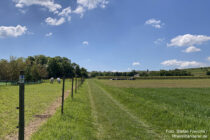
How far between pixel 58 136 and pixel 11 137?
6.62ft

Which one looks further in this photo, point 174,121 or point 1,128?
point 174,121

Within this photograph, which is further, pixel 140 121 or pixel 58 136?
pixel 140 121

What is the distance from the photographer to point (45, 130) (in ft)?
18.1

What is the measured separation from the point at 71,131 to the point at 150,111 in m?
5.78

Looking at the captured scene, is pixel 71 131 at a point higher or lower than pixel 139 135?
higher

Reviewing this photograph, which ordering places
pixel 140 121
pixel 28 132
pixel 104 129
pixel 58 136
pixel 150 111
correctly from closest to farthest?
pixel 58 136 → pixel 28 132 → pixel 104 129 → pixel 140 121 → pixel 150 111

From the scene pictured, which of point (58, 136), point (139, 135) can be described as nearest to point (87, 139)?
point (58, 136)

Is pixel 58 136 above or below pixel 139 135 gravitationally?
above

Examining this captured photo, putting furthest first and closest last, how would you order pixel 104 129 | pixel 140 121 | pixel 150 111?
1. pixel 150 111
2. pixel 140 121
3. pixel 104 129

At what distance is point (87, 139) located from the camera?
5109mm

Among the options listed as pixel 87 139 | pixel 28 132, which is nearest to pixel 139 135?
pixel 87 139

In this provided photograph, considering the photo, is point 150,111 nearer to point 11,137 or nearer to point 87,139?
point 87,139

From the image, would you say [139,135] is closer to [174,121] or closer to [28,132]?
[174,121]

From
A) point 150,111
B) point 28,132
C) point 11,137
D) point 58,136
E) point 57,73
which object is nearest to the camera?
point 58,136
